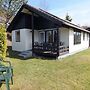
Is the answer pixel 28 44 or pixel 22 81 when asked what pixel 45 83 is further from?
pixel 28 44

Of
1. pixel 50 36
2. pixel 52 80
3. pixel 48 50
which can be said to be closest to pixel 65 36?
pixel 50 36

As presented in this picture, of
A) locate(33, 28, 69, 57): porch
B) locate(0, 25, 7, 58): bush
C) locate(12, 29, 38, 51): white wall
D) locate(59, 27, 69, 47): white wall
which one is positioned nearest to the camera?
locate(0, 25, 7, 58): bush

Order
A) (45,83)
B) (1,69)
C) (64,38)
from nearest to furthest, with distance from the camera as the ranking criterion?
(1,69) → (45,83) → (64,38)

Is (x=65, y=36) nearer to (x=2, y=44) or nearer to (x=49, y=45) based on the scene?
(x=49, y=45)

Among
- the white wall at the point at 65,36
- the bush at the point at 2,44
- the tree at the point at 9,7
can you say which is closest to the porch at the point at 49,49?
the white wall at the point at 65,36

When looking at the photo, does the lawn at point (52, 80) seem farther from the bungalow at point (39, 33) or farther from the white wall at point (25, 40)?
the white wall at point (25, 40)

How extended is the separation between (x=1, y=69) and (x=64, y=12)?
4066 centimetres

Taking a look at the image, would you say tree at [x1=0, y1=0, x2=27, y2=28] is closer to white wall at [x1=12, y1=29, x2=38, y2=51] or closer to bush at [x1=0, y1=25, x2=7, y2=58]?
white wall at [x1=12, y1=29, x2=38, y2=51]

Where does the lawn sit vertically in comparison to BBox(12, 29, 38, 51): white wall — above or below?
below

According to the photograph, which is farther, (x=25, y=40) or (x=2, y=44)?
(x=25, y=40)

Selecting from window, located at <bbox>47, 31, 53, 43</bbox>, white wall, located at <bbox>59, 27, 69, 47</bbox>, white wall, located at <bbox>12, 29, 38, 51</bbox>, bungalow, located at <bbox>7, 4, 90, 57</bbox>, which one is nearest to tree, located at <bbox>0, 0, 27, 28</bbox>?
bungalow, located at <bbox>7, 4, 90, 57</bbox>

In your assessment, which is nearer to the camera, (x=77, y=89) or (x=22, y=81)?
(x=77, y=89)

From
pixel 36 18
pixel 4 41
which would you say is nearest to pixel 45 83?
pixel 4 41

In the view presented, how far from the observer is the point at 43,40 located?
20.8m
